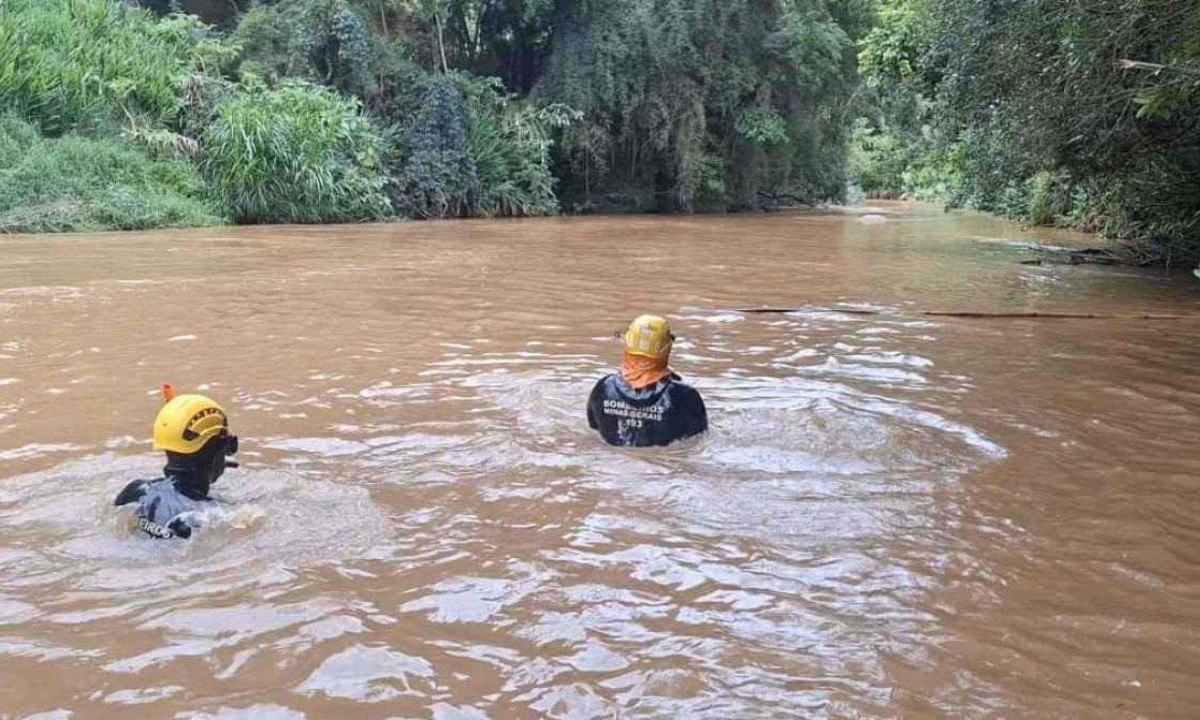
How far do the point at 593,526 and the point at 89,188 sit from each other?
62.4ft

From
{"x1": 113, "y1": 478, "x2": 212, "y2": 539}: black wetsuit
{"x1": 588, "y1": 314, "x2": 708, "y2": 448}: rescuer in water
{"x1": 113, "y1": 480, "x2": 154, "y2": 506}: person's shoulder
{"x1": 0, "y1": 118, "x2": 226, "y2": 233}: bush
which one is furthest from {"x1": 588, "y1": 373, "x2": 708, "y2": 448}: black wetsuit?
{"x1": 0, "y1": 118, "x2": 226, "y2": 233}: bush

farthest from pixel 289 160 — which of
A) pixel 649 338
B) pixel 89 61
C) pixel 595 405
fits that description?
pixel 649 338

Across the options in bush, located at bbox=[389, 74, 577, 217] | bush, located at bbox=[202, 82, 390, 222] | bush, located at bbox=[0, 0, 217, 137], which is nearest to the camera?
bush, located at bbox=[0, 0, 217, 137]

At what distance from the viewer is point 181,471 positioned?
13.8 feet

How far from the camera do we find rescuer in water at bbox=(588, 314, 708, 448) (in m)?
5.70

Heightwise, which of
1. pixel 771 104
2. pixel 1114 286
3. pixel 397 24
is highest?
pixel 397 24

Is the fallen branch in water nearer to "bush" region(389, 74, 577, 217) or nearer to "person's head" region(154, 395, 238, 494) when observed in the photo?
"person's head" region(154, 395, 238, 494)

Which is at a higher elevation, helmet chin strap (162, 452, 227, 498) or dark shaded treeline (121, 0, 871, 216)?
dark shaded treeline (121, 0, 871, 216)

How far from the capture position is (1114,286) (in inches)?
515

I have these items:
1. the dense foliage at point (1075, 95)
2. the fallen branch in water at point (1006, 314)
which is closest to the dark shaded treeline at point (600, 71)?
the dense foliage at point (1075, 95)

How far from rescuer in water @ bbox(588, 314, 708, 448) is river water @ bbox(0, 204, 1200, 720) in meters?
0.14

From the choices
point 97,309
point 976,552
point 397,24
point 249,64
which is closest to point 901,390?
point 976,552

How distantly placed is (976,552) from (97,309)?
327 inches

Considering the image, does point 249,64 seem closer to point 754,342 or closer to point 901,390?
point 754,342
